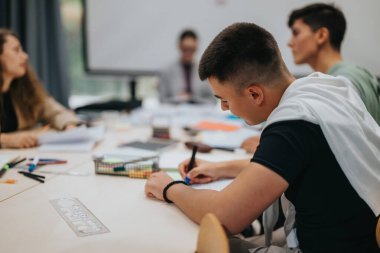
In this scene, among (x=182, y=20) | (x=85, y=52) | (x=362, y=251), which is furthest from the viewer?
(x=85, y=52)

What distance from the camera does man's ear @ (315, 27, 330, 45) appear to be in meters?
1.91

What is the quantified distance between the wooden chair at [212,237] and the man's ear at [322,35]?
152 centimetres

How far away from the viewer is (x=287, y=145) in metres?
0.79

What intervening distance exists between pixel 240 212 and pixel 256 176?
10cm

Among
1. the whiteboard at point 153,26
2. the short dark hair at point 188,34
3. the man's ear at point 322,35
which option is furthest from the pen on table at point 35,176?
the short dark hair at point 188,34

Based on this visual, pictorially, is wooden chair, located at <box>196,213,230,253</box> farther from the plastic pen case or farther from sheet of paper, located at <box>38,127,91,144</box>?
sheet of paper, located at <box>38,127,91,144</box>

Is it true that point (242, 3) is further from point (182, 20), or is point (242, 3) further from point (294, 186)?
point (294, 186)

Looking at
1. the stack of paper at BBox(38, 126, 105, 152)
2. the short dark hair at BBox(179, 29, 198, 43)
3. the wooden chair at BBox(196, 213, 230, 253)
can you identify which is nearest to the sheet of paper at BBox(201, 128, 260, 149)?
the stack of paper at BBox(38, 126, 105, 152)

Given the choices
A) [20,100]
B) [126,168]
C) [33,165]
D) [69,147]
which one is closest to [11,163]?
[33,165]

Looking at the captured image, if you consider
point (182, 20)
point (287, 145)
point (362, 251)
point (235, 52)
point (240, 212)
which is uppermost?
point (182, 20)

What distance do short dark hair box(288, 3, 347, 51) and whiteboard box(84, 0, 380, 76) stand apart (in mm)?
1223

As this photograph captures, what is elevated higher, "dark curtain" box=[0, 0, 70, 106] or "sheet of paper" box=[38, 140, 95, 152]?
"dark curtain" box=[0, 0, 70, 106]

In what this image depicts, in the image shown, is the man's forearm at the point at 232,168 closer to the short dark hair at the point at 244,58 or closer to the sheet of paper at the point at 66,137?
the short dark hair at the point at 244,58

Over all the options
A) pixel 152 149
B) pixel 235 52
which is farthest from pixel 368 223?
pixel 152 149
